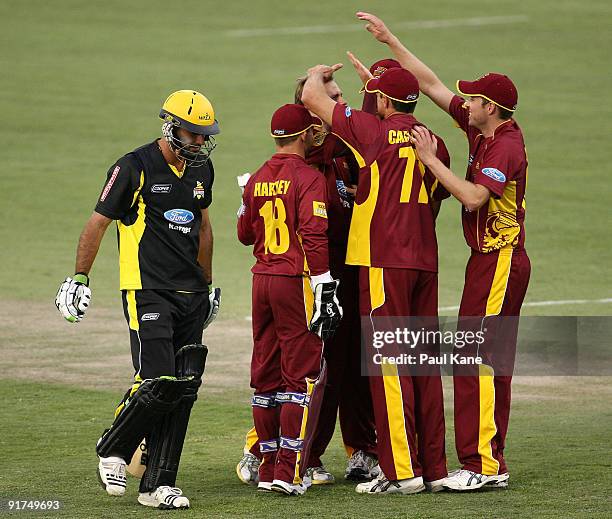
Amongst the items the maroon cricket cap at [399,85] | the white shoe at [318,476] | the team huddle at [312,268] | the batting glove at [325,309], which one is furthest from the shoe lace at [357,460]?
the maroon cricket cap at [399,85]

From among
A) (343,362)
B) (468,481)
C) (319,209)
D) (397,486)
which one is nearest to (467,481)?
(468,481)

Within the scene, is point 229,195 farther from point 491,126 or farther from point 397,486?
point 397,486

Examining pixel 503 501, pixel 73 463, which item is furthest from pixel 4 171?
pixel 503 501

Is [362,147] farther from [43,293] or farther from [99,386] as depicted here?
[43,293]

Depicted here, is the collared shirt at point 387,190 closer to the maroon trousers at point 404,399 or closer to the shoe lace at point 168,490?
the maroon trousers at point 404,399

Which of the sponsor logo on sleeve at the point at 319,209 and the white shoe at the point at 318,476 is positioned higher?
the sponsor logo on sleeve at the point at 319,209

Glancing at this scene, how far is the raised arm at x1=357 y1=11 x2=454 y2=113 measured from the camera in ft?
27.0

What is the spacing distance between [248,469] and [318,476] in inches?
Result: 16.3

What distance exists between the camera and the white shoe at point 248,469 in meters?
7.93

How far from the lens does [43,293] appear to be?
13953 millimetres

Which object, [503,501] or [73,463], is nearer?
[503,501]

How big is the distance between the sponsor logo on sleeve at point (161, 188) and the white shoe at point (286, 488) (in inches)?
66.8

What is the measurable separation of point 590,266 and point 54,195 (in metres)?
7.34

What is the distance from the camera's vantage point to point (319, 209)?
751cm
